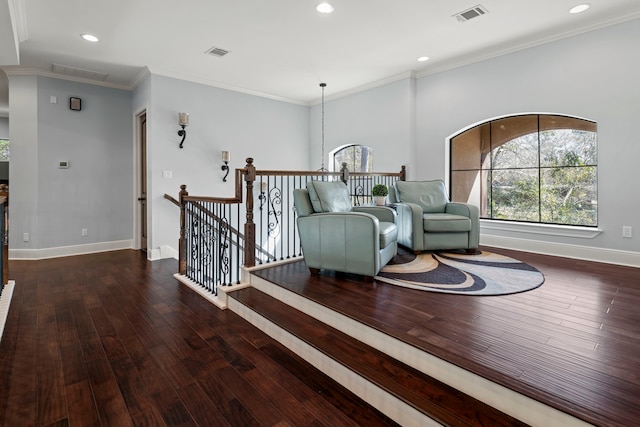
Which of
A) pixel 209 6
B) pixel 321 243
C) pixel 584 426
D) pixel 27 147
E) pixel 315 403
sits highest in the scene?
pixel 209 6

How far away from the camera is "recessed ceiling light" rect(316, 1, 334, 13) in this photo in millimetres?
3207

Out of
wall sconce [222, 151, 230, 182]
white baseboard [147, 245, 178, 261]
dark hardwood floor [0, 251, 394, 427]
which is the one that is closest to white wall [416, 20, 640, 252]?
dark hardwood floor [0, 251, 394, 427]

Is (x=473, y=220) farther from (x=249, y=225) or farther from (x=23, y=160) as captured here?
(x=23, y=160)

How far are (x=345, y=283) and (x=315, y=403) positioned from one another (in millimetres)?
1292

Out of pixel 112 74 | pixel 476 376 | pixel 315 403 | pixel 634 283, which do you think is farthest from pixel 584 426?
pixel 112 74

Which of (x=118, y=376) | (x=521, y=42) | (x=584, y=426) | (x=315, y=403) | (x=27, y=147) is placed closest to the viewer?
(x=584, y=426)

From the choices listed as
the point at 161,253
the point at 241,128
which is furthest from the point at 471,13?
the point at 161,253

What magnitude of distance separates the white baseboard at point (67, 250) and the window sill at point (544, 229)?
5.82m

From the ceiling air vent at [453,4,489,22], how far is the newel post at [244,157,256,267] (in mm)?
2663

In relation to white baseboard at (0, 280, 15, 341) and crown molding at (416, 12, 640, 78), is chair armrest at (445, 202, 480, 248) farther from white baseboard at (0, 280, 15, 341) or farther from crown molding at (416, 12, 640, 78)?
white baseboard at (0, 280, 15, 341)

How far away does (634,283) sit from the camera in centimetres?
288

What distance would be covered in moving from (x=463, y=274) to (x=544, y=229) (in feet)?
5.94

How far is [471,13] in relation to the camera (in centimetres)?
340

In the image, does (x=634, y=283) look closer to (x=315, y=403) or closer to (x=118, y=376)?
(x=315, y=403)
